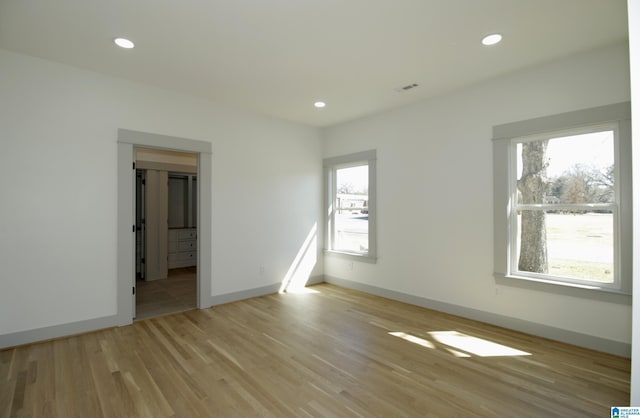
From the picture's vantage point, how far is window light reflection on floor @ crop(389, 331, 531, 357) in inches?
116

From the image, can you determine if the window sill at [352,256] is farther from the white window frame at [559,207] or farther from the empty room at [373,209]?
the white window frame at [559,207]

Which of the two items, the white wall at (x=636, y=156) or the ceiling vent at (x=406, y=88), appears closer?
the white wall at (x=636, y=156)

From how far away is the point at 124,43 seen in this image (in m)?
2.90

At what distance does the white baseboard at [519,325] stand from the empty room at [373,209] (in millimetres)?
21

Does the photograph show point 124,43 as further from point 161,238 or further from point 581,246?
point 581,246

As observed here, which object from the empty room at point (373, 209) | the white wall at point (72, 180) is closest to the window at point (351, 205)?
the empty room at point (373, 209)

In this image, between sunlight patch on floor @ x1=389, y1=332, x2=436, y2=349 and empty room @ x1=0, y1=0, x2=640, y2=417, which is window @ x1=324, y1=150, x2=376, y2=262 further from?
sunlight patch on floor @ x1=389, y1=332, x2=436, y2=349

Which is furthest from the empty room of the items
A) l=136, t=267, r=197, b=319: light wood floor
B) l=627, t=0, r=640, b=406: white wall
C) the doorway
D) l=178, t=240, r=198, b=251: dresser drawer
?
l=178, t=240, r=198, b=251: dresser drawer

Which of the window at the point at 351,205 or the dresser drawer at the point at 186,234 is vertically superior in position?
the window at the point at 351,205

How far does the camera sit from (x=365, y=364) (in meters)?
2.75

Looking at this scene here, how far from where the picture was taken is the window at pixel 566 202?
296cm

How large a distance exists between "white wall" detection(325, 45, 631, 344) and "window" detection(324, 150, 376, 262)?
19 centimetres

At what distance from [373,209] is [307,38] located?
291 cm

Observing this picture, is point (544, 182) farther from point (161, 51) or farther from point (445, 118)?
point (161, 51)
